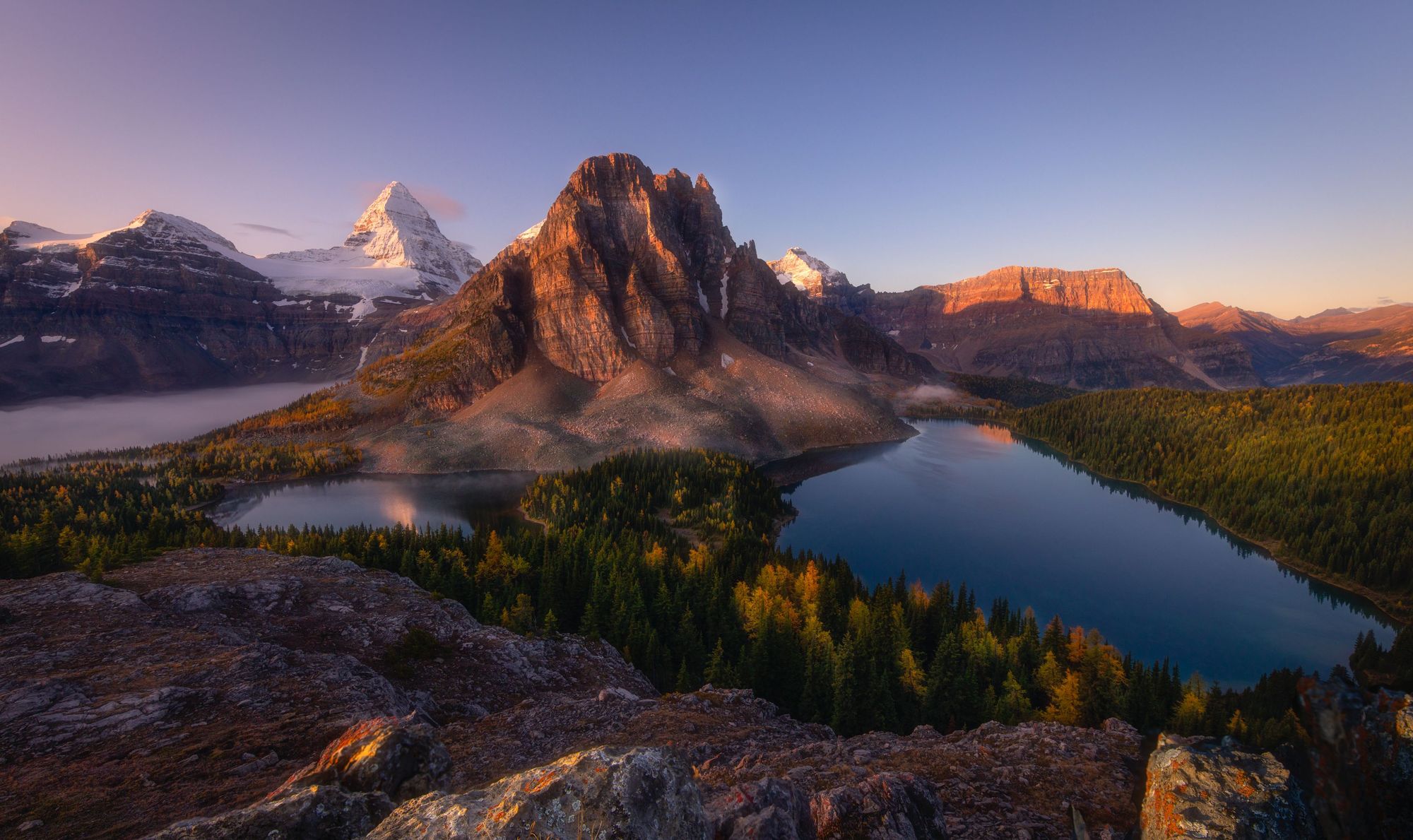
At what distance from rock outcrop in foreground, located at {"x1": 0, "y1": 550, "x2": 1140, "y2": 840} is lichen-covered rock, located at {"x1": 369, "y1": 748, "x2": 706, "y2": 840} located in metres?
0.02

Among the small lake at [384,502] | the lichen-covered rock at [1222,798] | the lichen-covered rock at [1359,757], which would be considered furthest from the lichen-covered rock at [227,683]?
the small lake at [384,502]

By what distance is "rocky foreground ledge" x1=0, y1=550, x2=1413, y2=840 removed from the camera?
256 inches

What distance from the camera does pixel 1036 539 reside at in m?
73.1

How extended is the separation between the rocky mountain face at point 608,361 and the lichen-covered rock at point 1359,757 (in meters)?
109

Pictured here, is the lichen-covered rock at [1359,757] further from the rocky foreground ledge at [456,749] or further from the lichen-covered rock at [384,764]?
the lichen-covered rock at [384,764]

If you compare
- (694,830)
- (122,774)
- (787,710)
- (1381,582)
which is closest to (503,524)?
(787,710)

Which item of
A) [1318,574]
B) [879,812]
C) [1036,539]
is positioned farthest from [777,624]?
[1318,574]

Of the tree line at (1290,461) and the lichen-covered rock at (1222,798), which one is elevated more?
the lichen-covered rock at (1222,798)

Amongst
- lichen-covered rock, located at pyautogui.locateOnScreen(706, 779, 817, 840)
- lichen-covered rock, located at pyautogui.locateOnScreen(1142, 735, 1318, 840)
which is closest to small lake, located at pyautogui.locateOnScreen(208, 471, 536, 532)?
lichen-covered rock, located at pyautogui.locateOnScreen(706, 779, 817, 840)

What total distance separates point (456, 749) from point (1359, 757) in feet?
61.3

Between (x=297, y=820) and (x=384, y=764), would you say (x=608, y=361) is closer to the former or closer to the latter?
(x=384, y=764)

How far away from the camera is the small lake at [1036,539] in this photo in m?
49.8

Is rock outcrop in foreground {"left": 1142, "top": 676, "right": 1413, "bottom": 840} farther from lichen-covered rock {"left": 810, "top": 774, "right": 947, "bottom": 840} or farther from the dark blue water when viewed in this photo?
the dark blue water

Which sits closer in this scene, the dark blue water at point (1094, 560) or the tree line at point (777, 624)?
the tree line at point (777, 624)
